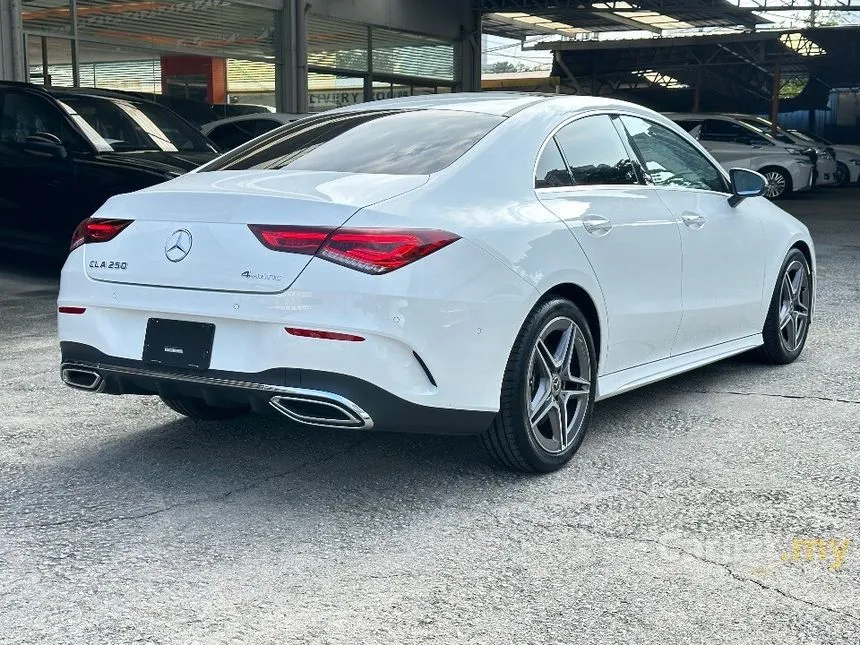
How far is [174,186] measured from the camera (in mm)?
4355

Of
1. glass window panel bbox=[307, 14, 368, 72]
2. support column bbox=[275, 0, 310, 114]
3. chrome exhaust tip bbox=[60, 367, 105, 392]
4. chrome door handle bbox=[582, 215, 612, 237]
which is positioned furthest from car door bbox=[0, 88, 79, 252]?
glass window panel bbox=[307, 14, 368, 72]

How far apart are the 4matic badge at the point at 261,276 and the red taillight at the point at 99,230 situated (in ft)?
1.96

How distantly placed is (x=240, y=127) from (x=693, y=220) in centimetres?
1061

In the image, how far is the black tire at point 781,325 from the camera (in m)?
6.40

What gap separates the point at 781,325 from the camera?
6.48 metres

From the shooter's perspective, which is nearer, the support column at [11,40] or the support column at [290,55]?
the support column at [11,40]

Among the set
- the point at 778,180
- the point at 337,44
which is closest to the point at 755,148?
the point at 778,180

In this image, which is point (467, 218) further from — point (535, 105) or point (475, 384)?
point (535, 105)

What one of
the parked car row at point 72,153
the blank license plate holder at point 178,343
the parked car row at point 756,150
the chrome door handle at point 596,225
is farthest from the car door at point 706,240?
the parked car row at point 756,150

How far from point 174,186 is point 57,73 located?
469 inches

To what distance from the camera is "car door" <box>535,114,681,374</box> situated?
15.1ft

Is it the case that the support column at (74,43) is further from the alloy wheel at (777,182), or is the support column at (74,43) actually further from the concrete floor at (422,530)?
the alloy wheel at (777,182)

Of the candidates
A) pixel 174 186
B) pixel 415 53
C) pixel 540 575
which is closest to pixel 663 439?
pixel 540 575

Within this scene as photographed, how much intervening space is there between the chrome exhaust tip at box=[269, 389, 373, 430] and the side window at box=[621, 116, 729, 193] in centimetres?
216
